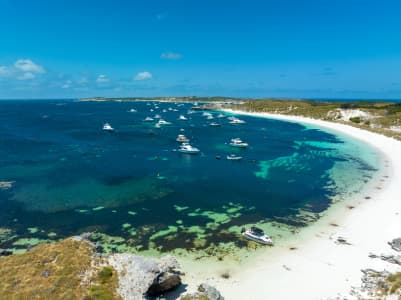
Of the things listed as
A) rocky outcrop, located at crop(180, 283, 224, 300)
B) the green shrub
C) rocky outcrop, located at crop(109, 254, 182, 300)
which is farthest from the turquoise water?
the green shrub

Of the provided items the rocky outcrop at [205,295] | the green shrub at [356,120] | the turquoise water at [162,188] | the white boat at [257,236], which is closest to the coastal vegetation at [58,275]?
the rocky outcrop at [205,295]

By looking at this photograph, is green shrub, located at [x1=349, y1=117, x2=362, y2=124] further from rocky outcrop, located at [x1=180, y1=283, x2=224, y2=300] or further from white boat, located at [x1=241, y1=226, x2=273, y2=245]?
rocky outcrop, located at [x1=180, y1=283, x2=224, y2=300]

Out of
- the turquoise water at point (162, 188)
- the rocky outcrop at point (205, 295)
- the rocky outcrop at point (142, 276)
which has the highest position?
the rocky outcrop at point (142, 276)

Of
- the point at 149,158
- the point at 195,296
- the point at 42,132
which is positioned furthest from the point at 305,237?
the point at 42,132

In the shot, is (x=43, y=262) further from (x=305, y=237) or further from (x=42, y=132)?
(x=42, y=132)

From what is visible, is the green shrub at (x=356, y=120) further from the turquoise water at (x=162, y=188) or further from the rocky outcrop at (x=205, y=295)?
the rocky outcrop at (x=205, y=295)
